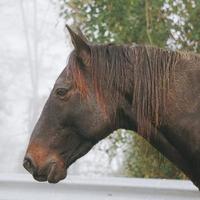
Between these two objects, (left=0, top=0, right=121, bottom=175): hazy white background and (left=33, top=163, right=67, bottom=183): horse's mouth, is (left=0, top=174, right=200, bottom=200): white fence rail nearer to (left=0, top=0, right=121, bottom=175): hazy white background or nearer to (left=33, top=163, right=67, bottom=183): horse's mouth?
(left=33, top=163, right=67, bottom=183): horse's mouth

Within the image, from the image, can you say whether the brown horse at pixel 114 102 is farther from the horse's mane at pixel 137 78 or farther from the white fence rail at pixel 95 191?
the white fence rail at pixel 95 191

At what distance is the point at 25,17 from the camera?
9938mm

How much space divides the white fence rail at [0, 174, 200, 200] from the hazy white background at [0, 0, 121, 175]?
448cm

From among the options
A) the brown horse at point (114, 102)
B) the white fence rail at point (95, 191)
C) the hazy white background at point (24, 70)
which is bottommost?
the hazy white background at point (24, 70)

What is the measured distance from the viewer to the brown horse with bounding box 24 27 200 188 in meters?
3.19

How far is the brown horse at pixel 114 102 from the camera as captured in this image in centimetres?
319

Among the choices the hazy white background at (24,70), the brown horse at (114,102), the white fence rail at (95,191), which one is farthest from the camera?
the hazy white background at (24,70)

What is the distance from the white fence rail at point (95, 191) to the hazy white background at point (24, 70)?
4.48 metres

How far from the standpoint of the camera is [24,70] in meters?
9.73

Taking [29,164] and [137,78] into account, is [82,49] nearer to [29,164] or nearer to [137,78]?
[137,78]

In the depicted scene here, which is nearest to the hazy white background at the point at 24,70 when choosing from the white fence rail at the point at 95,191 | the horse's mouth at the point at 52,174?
the white fence rail at the point at 95,191

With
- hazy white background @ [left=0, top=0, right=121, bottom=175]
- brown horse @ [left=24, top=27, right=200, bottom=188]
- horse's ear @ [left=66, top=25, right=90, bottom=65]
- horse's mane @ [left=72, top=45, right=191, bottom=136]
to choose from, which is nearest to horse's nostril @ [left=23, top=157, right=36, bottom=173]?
brown horse @ [left=24, top=27, right=200, bottom=188]

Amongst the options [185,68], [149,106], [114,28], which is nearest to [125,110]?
[149,106]

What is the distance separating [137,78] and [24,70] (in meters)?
6.64
